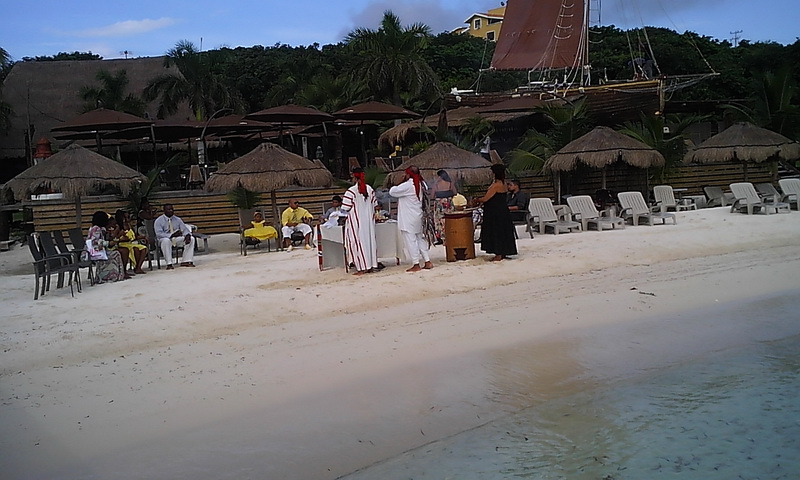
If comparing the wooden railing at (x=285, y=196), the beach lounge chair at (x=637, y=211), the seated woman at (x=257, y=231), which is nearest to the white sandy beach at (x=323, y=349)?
the seated woman at (x=257, y=231)

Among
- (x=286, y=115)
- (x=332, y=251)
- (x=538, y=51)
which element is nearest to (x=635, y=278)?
(x=332, y=251)

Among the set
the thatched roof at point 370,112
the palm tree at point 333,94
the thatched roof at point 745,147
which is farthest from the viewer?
the palm tree at point 333,94

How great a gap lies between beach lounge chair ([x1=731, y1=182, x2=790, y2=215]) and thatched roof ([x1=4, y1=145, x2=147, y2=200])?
1166 cm

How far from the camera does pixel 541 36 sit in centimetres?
2872

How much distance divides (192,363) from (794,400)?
529 cm

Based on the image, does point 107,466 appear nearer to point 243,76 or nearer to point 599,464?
point 599,464

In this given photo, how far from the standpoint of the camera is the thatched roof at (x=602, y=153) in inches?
551

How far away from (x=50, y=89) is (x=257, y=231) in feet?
73.4

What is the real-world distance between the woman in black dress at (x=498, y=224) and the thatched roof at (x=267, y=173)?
3826mm

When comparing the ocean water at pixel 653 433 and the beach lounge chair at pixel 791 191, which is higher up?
the beach lounge chair at pixel 791 191

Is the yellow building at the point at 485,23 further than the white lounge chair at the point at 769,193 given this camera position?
Yes

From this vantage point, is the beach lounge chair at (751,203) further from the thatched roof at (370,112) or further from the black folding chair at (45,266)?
the black folding chair at (45,266)

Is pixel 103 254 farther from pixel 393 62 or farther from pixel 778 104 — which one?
pixel 778 104

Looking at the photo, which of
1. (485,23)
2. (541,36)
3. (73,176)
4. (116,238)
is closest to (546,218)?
(116,238)
